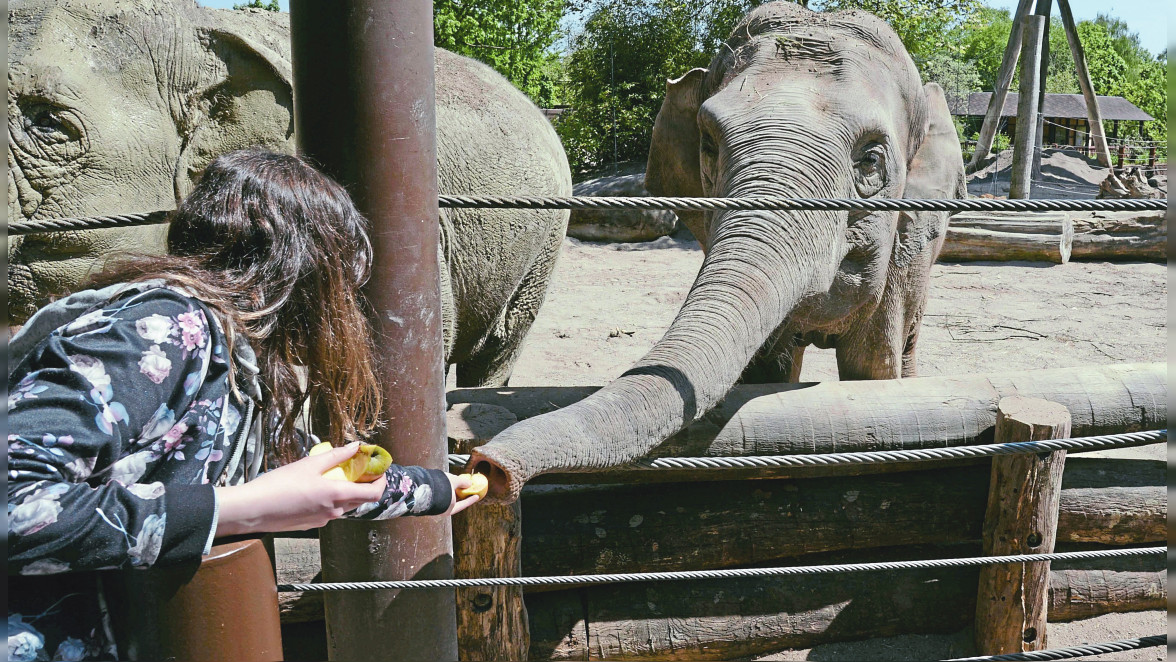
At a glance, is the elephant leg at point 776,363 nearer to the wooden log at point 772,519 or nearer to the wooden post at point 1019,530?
the wooden log at point 772,519

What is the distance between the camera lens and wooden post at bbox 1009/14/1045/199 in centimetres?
1395

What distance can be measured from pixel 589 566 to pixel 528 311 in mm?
2561

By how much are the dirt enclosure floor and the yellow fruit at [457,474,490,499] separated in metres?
4.38

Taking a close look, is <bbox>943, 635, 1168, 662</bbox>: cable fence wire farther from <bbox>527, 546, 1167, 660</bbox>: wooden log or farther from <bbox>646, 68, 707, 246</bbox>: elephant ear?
<bbox>646, 68, 707, 246</bbox>: elephant ear

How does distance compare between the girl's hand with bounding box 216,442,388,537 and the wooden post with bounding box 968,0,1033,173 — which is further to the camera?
the wooden post with bounding box 968,0,1033,173

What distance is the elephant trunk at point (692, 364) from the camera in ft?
6.20

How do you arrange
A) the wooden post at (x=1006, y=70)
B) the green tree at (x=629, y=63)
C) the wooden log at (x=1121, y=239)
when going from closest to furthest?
the wooden log at (x=1121, y=239) → the wooden post at (x=1006, y=70) → the green tree at (x=629, y=63)

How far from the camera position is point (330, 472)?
1.33 m

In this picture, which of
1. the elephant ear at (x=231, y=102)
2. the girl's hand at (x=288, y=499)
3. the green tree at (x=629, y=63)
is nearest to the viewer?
the girl's hand at (x=288, y=499)

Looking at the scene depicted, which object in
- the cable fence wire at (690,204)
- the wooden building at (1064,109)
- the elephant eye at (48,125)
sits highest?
the wooden building at (1064,109)

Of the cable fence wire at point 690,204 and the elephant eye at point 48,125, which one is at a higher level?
the elephant eye at point 48,125

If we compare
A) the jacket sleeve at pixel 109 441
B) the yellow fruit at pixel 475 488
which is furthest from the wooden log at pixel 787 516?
the jacket sleeve at pixel 109 441

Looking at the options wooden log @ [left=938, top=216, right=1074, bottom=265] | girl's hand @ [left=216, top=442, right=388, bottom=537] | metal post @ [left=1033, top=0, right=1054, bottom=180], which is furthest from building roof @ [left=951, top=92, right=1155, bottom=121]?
girl's hand @ [left=216, top=442, right=388, bottom=537]

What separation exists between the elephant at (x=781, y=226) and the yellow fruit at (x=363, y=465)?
0.41m
